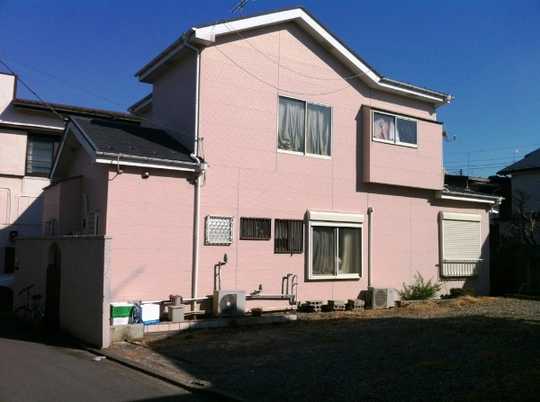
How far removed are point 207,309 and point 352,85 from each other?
7.54m

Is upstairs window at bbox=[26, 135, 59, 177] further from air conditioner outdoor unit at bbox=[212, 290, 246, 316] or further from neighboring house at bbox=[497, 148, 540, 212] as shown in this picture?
neighboring house at bbox=[497, 148, 540, 212]

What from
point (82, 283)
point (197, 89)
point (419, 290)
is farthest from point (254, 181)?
point (419, 290)

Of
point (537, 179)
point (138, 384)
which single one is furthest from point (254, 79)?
point (537, 179)

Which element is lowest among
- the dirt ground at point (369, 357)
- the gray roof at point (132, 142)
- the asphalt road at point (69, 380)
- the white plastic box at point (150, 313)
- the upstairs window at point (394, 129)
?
the asphalt road at point (69, 380)

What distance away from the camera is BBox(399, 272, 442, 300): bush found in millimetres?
15859

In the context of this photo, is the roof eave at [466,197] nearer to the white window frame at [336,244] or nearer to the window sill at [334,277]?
the white window frame at [336,244]

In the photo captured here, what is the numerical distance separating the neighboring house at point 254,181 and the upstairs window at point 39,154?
4.99 m

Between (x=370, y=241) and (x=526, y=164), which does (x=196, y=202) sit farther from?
(x=526, y=164)

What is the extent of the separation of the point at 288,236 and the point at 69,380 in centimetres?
716

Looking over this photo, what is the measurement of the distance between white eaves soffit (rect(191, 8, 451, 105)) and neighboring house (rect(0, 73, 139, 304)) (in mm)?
8637

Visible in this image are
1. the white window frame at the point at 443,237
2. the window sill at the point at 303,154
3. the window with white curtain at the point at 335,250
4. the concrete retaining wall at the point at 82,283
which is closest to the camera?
the concrete retaining wall at the point at 82,283

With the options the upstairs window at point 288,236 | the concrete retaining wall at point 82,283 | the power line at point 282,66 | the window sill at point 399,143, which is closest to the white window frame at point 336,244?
the upstairs window at point 288,236

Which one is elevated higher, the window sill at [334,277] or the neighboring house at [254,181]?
the neighboring house at [254,181]

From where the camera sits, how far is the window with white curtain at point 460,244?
17172 mm
